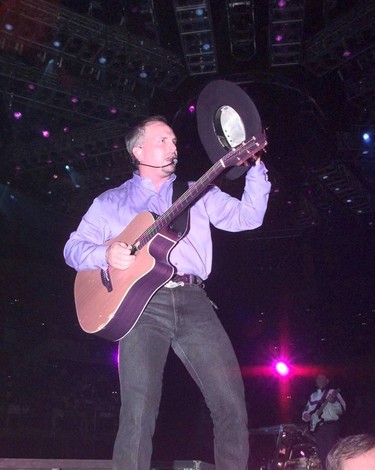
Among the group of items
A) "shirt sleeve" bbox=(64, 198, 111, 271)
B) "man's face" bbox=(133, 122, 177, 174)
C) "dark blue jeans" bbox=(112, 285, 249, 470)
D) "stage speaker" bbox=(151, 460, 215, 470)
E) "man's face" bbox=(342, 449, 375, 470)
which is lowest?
"man's face" bbox=(342, 449, 375, 470)

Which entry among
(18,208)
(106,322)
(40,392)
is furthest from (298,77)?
(40,392)

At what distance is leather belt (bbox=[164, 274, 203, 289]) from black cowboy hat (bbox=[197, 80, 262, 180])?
0.72 metres

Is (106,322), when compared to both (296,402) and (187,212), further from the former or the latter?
(296,402)

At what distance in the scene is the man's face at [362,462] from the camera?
1754 millimetres

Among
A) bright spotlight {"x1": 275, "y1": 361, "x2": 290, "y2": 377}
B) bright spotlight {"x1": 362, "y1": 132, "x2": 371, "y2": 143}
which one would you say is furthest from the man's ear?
bright spotlight {"x1": 275, "y1": 361, "x2": 290, "y2": 377}

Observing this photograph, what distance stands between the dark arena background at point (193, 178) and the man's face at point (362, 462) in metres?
2.31

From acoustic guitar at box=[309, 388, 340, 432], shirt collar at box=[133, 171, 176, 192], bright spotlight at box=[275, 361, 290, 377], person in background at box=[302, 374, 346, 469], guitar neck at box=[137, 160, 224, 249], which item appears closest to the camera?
guitar neck at box=[137, 160, 224, 249]

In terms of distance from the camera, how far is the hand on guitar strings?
9.50 ft

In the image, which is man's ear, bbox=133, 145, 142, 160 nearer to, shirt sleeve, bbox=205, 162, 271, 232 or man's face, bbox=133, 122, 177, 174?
man's face, bbox=133, 122, 177, 174

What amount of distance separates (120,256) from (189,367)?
0.79 meters

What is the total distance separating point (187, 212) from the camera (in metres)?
3.18

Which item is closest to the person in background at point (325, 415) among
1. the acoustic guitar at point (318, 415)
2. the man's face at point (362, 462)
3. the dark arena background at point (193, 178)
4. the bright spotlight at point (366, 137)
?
the acoustic guitar at point (318, 415)

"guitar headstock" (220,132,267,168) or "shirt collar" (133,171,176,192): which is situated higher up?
"shirt collar" (133,171,176,192)

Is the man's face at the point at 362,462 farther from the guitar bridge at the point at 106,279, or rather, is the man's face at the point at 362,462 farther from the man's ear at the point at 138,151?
the man's ear at the point at 138,151
